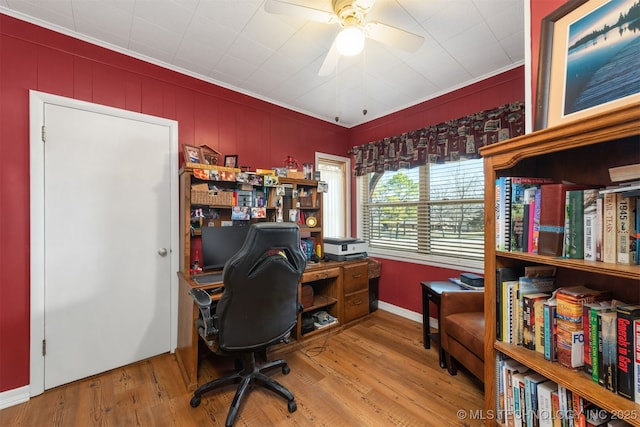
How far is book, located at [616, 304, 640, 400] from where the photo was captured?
2.33 feet

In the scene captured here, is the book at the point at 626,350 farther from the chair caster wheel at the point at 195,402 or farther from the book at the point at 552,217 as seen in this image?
the chair caster wheel at the point at 195,402

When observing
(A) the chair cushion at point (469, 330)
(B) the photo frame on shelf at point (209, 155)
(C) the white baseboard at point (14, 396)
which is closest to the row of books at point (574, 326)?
(A) the chair cushion at point (469, 330)

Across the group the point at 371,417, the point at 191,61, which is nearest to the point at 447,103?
the point at 191,61

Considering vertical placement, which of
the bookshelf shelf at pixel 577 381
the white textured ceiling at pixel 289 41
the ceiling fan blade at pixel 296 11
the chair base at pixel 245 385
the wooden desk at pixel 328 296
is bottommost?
the chair base at pixel 245 385

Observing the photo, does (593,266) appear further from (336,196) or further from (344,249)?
(336,196)

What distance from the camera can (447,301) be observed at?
202 cm

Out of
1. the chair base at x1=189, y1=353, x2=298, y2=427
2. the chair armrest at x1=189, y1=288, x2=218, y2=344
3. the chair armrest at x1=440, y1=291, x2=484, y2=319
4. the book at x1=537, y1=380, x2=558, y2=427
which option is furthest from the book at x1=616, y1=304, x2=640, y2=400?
the chair armrest at x1=189, y1=288, x2=218, y2=344

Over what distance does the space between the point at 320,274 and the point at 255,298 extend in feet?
3.84

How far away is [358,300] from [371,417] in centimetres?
138

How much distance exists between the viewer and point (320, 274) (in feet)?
8.44

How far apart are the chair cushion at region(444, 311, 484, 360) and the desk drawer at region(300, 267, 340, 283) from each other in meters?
1.10

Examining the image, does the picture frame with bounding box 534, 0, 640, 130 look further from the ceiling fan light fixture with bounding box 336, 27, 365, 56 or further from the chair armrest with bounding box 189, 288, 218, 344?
the chair armrest with bounding box 189, 288, 218, 344

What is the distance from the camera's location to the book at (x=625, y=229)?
2.43ft

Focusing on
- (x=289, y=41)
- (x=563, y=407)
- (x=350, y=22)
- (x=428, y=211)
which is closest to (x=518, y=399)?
(x=563, y=407)
